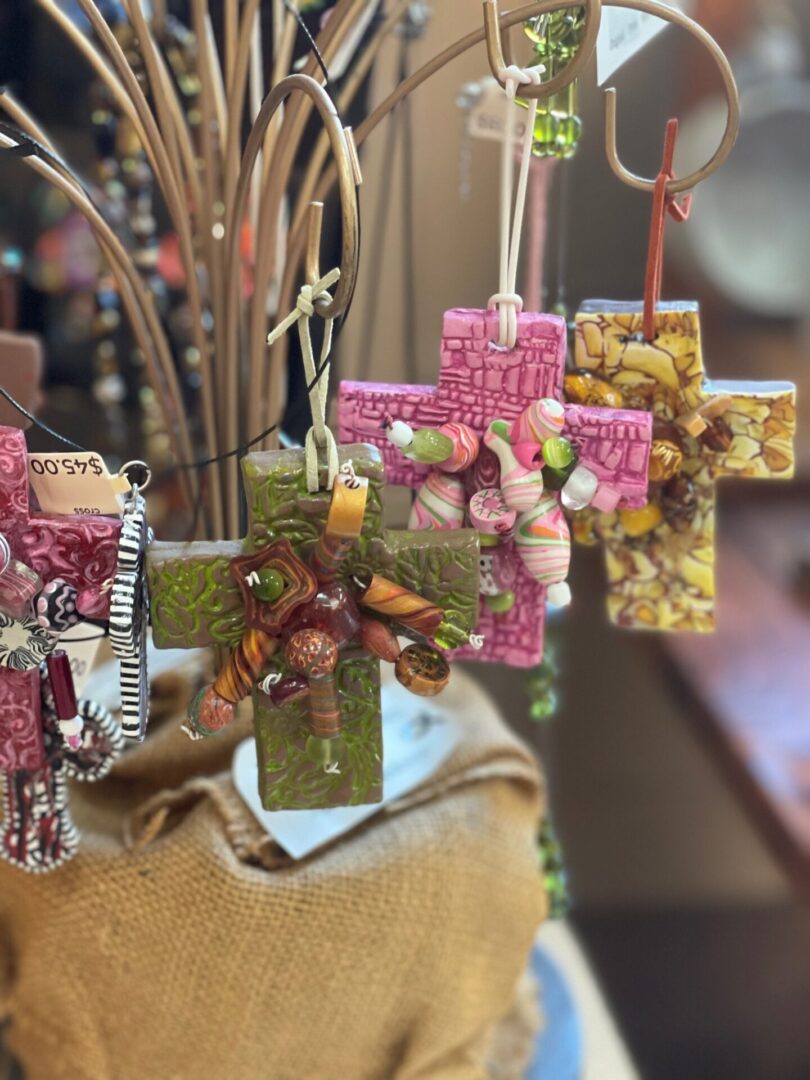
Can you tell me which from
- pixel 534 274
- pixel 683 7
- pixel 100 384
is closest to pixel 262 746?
pixel 534 274

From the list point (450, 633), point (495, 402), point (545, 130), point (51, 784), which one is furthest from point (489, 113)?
point (51, 784)

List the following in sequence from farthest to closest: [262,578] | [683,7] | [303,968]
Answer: [683,7]
[303,968]
[262,578]

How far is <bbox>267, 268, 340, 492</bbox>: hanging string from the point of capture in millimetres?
404

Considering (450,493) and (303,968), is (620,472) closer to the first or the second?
(450,493)

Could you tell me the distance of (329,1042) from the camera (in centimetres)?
60

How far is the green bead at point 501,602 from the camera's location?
501 millimetres

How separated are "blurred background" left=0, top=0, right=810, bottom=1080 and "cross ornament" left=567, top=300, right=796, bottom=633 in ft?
0.44

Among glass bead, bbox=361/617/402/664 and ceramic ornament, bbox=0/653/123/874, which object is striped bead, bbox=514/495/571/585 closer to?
glass bead, bbox=361/617/402/664

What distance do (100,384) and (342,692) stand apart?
1.60 ft

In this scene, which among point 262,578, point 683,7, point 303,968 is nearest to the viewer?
point 262,578

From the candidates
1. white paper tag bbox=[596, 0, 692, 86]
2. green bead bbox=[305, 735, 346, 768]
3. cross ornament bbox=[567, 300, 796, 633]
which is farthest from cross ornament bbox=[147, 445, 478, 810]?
white paper tag bbox=[596, 0, 692, 86]

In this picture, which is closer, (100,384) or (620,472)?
(620,472)

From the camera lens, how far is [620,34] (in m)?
0.50

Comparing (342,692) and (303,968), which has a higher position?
(342,692)
